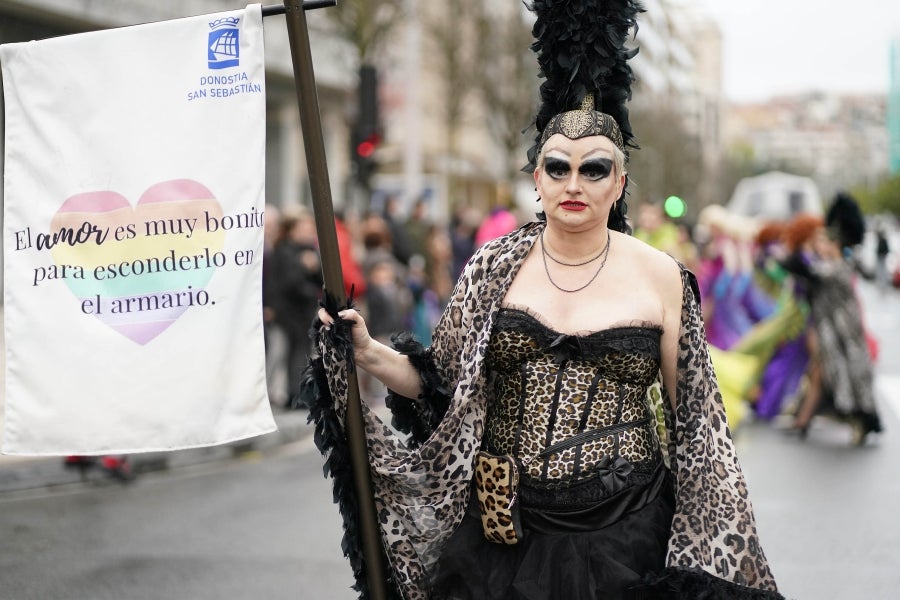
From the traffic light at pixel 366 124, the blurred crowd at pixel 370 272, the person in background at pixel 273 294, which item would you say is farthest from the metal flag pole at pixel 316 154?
the traffic light at pixel 366 124

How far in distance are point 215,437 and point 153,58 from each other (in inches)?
40.9

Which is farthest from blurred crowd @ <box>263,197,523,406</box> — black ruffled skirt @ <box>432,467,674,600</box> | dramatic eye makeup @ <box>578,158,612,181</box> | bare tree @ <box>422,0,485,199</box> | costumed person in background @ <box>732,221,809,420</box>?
bare tree @ <box>422,0,485,199</box>

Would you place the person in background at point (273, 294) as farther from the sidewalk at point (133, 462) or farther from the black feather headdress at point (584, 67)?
the black feather headdress at point (584, 67)

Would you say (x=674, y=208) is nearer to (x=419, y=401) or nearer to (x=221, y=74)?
(x=419, y=401)

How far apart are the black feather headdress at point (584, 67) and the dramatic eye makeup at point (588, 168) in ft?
0.26

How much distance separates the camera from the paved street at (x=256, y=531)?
6.19 meters

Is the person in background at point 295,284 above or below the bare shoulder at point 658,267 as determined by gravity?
below

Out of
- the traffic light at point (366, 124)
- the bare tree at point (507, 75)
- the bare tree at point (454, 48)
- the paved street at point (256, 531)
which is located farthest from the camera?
the bare tree at point (507, 75)

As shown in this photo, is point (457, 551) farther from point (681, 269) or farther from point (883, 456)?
point (883, 456)

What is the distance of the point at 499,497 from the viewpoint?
3.54 m

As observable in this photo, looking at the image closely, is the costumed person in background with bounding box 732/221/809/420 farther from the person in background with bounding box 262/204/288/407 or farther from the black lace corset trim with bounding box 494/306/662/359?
the black lace corset trim with bounding box 494/306/662/359

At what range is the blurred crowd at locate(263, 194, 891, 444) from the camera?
436 inches

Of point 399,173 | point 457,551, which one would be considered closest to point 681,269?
point 457,551

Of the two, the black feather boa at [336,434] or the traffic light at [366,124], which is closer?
the black feather boa at [336,434]
